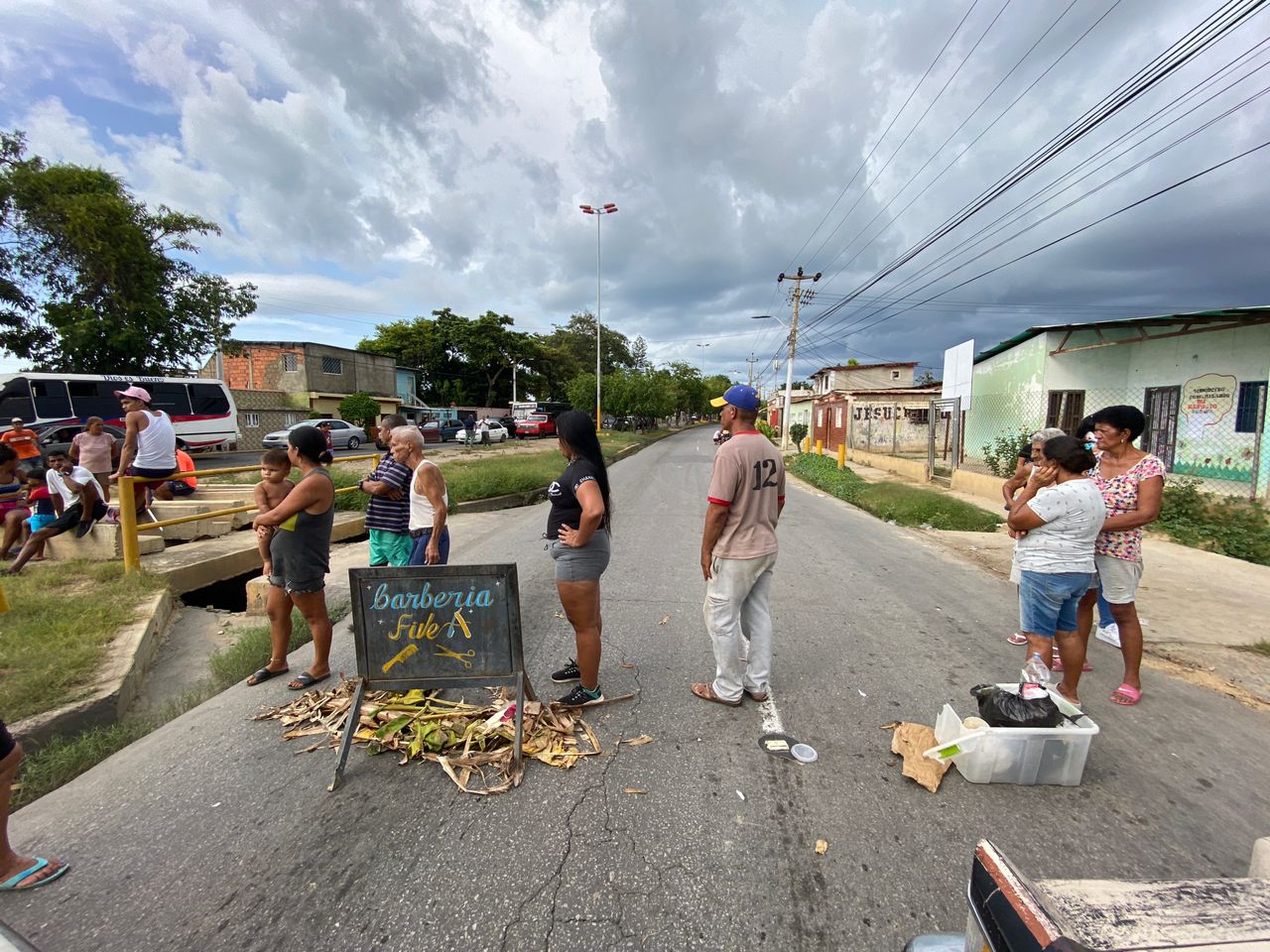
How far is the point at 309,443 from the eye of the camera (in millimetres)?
3709

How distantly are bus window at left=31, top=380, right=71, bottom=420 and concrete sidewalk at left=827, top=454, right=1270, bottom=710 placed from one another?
2463 centimetres

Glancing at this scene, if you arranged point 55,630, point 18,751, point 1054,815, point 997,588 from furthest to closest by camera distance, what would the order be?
point 997,588 < point 55,630 < point 1054,815 < point 18,751

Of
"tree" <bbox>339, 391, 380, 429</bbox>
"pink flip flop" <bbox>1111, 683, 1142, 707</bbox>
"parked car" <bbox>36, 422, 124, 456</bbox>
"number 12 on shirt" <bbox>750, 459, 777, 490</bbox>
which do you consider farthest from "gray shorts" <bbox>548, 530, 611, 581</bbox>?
"tree" <bbox>339, 391, 380, 429</bbox>

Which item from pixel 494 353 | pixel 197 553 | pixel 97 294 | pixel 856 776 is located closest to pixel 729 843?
pixel 856 776

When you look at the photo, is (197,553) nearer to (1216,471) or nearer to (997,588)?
(997,588)

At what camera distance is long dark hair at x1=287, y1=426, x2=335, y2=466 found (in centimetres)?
366

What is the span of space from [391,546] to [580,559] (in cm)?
192

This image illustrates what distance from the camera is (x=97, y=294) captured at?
21.5 meters

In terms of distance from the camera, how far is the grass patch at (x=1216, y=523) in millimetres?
7224

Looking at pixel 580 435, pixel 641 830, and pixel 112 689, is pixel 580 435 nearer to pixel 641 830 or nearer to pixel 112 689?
pixel 641 830

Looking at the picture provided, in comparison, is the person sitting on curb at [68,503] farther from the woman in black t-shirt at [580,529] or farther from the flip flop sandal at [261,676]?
the woman in black t-shirt at [580,529]

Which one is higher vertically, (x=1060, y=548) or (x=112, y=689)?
(x=1060, y=548)

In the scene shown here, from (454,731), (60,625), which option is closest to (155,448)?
(60,625)

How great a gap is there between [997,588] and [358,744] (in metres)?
5.94
